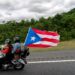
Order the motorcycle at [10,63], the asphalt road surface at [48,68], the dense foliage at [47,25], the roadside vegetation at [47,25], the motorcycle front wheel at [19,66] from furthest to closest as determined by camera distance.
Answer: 1. the dense foliage at [47,25]
2. the roadside vegetation at [47,25]
3. the motorcycle front wheel at [19,66]
4. the motorcycle at [10,63]
5. the asphalt road surface at [48,68]

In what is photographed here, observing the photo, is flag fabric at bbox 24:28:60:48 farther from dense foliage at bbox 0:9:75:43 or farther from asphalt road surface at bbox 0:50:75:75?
dense foliage at bbox 0:9:75:43

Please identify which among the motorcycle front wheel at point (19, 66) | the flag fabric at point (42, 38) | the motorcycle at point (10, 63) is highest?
the flag fabric at point (42, 38)

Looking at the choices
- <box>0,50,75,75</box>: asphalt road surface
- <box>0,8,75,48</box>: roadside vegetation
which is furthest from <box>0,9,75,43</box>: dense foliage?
<box>0,50,75,75</box>: asphalt road surface

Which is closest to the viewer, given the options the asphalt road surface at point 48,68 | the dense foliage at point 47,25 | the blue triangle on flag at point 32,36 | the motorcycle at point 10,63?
the asphalt road surface at point 48,68

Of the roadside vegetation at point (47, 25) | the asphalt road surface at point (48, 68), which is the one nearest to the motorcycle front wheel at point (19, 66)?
the asphalt road surface at point (48, 68)

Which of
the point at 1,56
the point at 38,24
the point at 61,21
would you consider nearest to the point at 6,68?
the point at 1,56

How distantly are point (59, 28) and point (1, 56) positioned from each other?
23.3 meters

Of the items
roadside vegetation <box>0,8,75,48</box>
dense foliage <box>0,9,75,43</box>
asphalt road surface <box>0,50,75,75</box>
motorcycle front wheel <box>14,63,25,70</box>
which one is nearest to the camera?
asphalt road surface <box>0,50,75,75</box>

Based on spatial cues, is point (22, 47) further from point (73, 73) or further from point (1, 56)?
point (73, 73)

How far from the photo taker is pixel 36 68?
13.2 meters

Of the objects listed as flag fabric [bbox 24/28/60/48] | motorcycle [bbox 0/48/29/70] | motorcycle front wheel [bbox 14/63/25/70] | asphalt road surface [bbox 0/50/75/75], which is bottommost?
asphalt road surface [bbox 0/50/75/75]

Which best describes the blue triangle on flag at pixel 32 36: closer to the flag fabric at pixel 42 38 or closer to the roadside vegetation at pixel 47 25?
the flag fabric at pixel 42 38

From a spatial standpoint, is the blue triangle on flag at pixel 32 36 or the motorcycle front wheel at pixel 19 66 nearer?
the blue triangle on flag at pixel 32 36

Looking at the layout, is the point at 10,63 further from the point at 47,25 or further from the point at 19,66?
the point at 47,25
